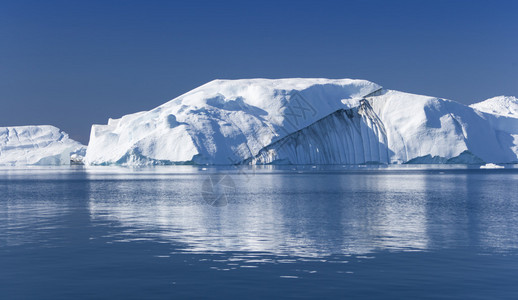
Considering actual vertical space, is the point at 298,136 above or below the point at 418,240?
above

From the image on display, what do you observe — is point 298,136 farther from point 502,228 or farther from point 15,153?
point 15,153

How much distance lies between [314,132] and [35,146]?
4684 inches

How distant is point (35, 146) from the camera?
178875 mm

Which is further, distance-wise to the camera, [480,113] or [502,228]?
[480,113]

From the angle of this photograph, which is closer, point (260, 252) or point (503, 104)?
point (260, 252)

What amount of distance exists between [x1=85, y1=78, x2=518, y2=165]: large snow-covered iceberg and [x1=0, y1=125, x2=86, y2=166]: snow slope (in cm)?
6601

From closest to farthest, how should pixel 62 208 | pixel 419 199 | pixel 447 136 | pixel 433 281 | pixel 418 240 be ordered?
pixel 433 281, pixel 418 240, pixel 62 208, pixel 419 199, pixel 447 136

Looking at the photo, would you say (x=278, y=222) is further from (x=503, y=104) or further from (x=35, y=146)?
(x=35, y=146)

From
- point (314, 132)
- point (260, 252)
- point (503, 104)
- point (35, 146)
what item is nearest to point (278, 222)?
point (260, 252)

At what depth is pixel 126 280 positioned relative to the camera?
36.4ft

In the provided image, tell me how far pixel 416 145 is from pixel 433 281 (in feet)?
248

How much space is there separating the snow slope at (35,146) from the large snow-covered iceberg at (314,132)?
66.0 m

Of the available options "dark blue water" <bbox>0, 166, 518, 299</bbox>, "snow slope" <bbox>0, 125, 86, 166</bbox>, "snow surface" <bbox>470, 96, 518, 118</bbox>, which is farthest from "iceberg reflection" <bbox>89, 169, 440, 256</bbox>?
"snow slope" <bbox>0, 125, 86, 166</bbox>

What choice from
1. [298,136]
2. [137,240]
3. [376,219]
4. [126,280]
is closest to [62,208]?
[137,240]
